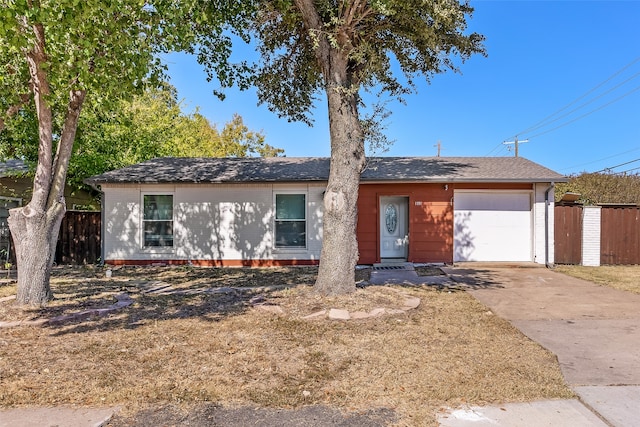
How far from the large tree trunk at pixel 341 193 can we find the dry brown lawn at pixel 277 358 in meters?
0.42

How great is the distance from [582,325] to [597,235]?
789 centimetres

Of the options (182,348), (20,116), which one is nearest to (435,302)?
(182,348)

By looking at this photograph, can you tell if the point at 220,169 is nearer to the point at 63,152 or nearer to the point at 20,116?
the point at 20,116

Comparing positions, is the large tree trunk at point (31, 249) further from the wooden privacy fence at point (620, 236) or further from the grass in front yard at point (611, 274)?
the wooden privacy fence at point (620, 236)

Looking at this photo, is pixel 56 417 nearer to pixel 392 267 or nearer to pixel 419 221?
pixel 392 267

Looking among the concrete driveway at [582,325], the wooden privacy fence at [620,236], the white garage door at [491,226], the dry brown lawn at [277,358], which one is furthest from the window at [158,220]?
A: the wooden privacy fence at [620,236]

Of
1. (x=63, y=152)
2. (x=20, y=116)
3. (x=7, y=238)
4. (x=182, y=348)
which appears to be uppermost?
(x=20, y=116)

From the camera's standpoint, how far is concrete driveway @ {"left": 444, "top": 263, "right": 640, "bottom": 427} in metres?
3.42

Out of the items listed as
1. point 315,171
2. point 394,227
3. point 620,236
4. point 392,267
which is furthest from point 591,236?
point 315,171

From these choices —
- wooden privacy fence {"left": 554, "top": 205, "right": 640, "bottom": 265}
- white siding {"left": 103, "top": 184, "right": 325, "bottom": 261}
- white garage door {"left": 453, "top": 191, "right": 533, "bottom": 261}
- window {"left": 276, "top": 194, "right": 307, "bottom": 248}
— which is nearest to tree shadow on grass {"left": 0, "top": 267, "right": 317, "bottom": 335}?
white siding {"left": 103, "top": 184, "right": 325, "bottom": 261}

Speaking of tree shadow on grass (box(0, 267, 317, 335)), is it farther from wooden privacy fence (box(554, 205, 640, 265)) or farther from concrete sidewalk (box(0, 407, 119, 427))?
wooden privacy fence (box(554, 205, 640, 265))

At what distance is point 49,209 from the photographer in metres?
6.48

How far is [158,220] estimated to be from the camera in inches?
481

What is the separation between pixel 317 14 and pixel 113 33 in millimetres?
3228
